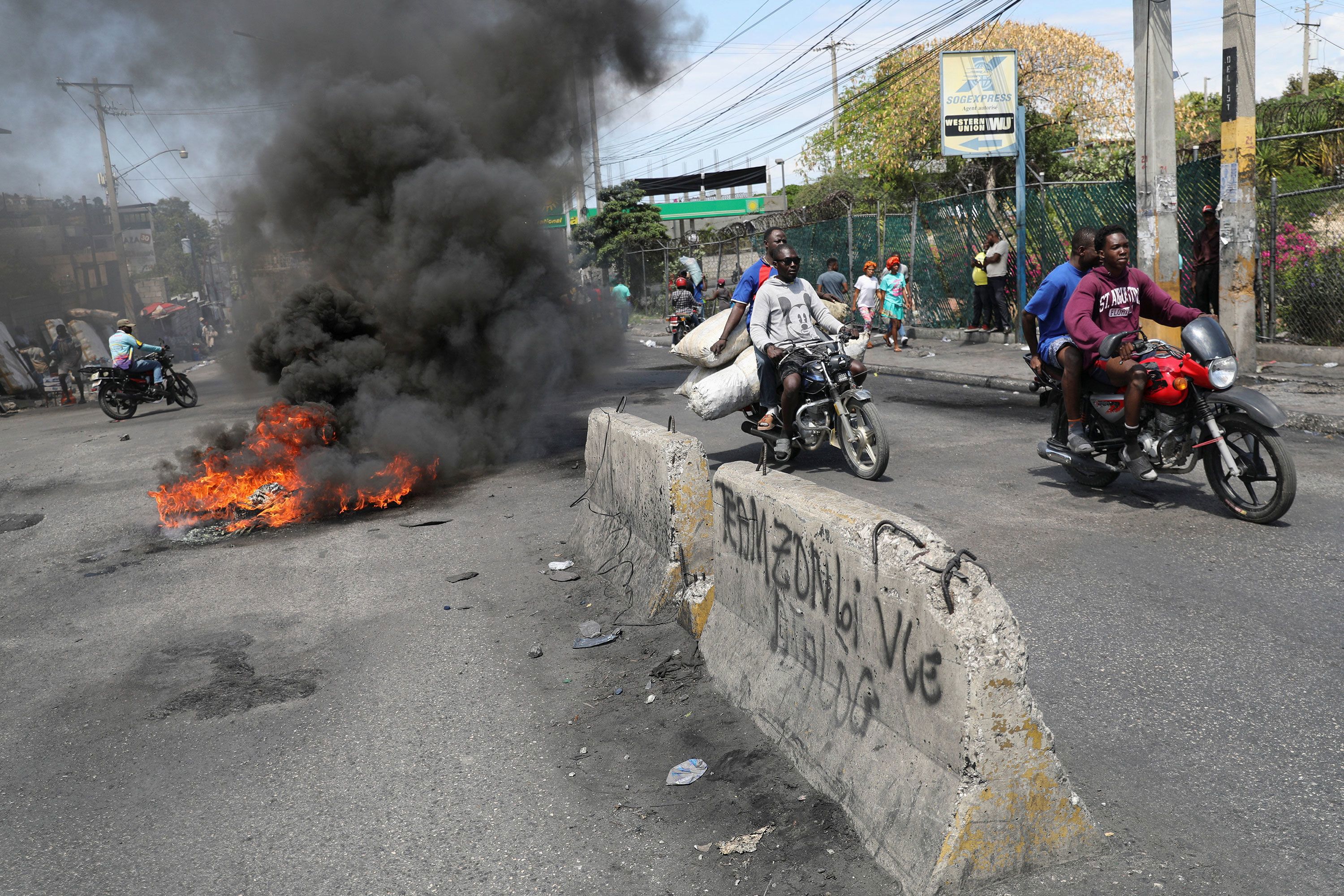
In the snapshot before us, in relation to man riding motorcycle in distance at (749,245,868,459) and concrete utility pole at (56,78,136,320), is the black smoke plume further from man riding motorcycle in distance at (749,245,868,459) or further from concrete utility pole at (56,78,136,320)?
concrete utility pole at (56,78,136,320)

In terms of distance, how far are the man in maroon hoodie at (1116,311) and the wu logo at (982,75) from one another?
11446 mm

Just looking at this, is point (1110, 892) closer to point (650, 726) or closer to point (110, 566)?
point (650, 726)

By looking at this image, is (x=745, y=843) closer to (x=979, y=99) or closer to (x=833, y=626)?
(x=833, y=626)

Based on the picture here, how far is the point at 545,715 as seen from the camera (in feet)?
13.4

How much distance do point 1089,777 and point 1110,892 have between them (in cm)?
64

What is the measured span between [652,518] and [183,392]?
1619 cm

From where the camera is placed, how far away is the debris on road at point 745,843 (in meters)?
2.92

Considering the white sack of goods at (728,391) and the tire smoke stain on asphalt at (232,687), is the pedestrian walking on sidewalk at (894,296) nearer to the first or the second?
the white sack of goods at (728,391)

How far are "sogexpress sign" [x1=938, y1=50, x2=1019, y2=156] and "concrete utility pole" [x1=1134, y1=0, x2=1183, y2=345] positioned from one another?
15.7ft

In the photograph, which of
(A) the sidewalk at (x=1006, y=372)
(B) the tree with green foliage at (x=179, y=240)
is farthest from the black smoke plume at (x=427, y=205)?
(B) the tree with green foliage at (x=179, y=240)

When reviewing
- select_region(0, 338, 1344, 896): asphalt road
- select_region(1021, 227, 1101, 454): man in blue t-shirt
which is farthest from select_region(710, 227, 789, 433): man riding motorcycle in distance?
select_region(1021, 227, 1101, 454): man in blue t-shirt

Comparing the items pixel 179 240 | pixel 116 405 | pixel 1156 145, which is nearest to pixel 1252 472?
pixel 1156 145

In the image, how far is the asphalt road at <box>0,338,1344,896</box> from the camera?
2.92 metres

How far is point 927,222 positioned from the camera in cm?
1931
